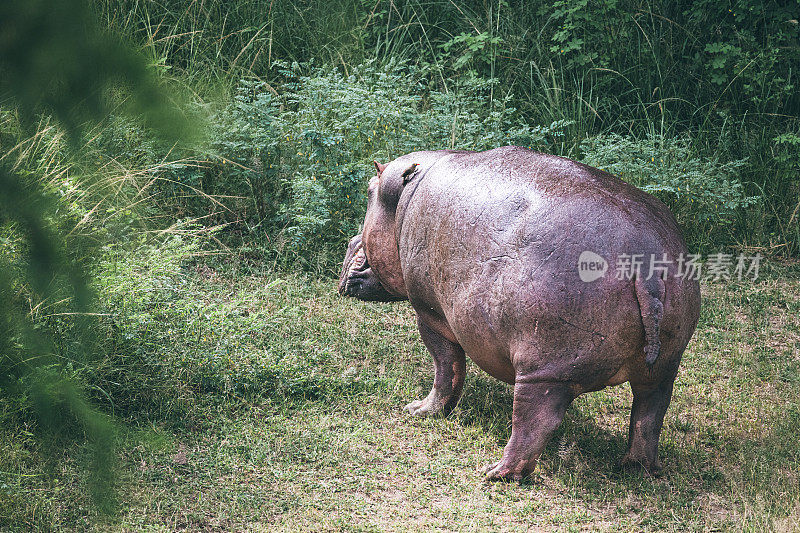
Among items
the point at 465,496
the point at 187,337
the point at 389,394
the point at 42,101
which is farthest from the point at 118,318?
the point at 42,101

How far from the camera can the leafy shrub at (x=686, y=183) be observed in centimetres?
736

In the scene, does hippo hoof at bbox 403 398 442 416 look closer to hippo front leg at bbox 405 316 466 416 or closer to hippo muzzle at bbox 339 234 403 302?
hippo front leg at bbox 405 316 466 416

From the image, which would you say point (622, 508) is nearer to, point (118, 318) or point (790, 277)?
point (118, 318)

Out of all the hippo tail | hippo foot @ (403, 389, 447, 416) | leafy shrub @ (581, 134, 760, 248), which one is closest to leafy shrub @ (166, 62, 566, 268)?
leafy shrub @ (581, 134, 760, 248)

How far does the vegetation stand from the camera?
175 cm

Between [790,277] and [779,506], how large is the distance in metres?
3.81

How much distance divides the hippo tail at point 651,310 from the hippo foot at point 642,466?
2.56 ft

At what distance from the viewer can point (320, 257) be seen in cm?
706

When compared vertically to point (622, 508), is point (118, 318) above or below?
above

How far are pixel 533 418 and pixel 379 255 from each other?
166cm

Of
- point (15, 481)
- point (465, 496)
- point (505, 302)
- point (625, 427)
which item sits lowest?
point (625, 427)

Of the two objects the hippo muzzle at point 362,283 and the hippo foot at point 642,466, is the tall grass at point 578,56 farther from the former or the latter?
the hippo foot at point 642,466

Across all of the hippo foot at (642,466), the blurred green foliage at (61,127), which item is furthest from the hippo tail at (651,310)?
the blurred green foliage at (61,127)

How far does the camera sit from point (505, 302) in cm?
394
